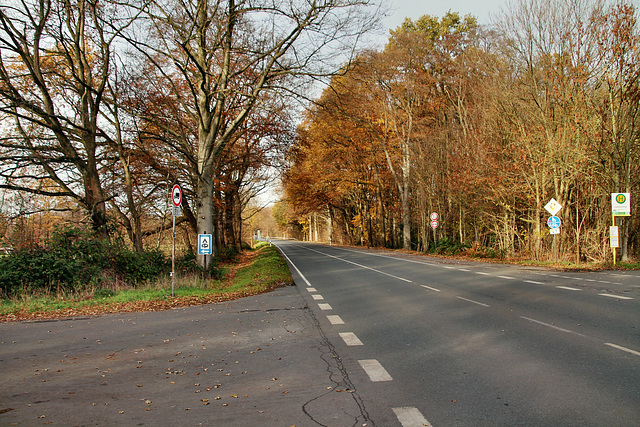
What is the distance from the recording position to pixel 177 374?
5.35 meters

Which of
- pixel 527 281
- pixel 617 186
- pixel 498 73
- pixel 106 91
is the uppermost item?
pixel 498 73

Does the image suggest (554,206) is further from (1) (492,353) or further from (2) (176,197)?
(1) (492,353)

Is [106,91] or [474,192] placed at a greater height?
[106,91]

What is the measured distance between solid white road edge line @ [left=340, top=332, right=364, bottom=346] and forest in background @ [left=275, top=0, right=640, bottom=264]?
11.8m

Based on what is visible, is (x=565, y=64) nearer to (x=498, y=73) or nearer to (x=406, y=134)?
(x=498, y=73)

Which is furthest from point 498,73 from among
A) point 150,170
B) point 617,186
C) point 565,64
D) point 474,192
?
point 150,170

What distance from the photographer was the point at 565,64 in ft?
72.2

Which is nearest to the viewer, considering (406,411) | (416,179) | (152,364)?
(406,411)

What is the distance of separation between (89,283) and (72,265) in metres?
0.69

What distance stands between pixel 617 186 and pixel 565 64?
20.3ft

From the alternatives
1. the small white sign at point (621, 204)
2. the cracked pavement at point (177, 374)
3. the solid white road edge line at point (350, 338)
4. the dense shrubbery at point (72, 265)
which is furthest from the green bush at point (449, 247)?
the solid white road edge line at point (350, 338)

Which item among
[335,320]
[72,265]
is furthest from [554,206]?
[72,265]

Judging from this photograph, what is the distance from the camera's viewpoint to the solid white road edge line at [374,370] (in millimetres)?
5004

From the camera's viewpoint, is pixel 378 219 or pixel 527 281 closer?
pixel 527 281
